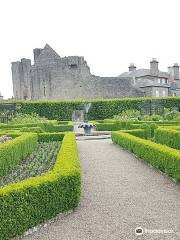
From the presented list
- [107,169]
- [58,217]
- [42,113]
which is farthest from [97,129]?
[58,217]

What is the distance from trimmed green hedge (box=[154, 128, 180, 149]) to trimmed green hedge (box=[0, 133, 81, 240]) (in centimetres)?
689

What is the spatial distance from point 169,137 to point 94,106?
74.8ft

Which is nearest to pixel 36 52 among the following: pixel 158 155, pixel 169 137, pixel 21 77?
pixel 21 77

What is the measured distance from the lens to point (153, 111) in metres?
37.6

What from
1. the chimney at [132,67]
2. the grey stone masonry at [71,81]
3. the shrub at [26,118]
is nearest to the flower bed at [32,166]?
the shrub at [26,118]

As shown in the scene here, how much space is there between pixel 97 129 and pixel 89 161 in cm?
1326

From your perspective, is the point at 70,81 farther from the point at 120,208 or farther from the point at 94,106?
the point at 120,208

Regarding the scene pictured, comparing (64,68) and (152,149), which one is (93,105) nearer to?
(64,68)

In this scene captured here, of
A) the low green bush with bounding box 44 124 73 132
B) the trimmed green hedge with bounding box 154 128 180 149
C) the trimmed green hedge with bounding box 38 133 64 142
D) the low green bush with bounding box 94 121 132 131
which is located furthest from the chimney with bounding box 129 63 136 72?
the trimmed green hedge with bounding box 154 128 180 149

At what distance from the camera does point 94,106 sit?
3762 centimetres

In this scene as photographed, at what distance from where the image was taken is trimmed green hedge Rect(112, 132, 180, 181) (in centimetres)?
932

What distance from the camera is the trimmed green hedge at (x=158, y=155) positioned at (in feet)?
30.6

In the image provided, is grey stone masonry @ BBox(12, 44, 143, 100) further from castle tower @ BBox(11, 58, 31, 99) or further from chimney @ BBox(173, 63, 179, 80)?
chimney @ BBox(173, 63, 179, 80)

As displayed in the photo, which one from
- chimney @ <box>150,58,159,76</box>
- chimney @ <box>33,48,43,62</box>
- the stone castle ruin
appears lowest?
the stone castle ruin
